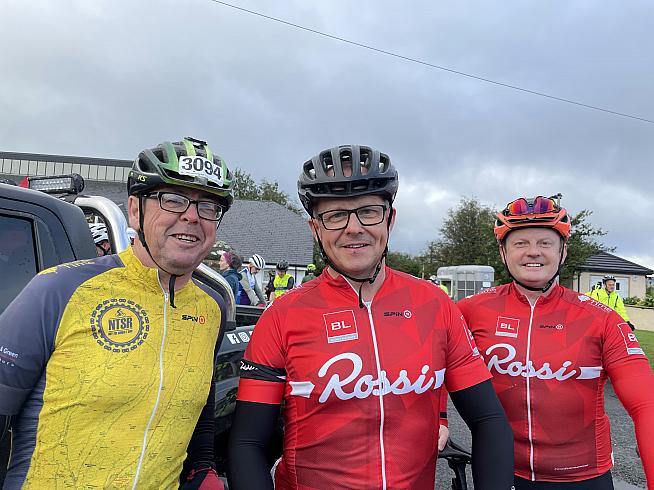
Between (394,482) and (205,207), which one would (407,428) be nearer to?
(394,482)

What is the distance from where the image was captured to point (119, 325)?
5.65 feet

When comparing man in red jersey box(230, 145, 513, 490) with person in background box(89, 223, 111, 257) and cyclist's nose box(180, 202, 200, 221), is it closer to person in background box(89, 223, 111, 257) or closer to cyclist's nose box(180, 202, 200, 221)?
cyclist's nose box(180, 202, 200, 221)

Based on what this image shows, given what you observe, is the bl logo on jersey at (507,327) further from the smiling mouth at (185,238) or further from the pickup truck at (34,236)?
the smiling mouth at (185,238)

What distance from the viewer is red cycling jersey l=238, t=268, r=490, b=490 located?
1833 millimetres

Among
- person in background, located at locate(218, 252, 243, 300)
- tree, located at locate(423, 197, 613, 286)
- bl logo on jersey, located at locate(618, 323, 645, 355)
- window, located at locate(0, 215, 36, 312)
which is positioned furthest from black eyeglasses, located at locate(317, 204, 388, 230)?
tree, located at locate(423, 197, 613, 286)

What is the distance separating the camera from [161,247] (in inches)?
74.3

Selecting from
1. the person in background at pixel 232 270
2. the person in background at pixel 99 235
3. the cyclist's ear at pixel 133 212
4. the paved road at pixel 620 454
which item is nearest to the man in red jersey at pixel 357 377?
the cyclist's ear at pixel 133 212

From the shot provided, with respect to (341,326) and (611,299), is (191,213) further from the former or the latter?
(611,299)

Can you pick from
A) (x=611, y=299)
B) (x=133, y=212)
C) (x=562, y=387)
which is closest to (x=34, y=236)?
(x=133, y=212)

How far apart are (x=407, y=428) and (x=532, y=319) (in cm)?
102

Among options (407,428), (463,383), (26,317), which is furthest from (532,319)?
(26,317)

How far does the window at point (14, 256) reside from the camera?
2006 mm

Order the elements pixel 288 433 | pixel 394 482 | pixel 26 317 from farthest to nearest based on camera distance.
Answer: pixel 288 433
pixel 394 482
pixel 26 317

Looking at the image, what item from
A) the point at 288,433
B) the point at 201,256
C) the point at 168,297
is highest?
the point at 201,256
